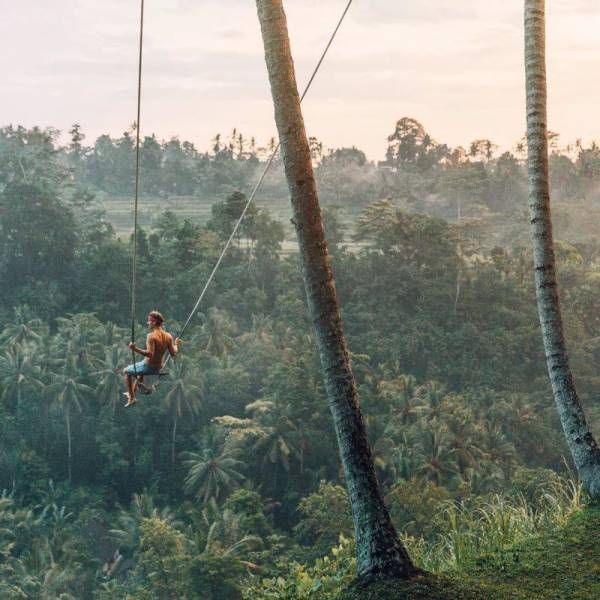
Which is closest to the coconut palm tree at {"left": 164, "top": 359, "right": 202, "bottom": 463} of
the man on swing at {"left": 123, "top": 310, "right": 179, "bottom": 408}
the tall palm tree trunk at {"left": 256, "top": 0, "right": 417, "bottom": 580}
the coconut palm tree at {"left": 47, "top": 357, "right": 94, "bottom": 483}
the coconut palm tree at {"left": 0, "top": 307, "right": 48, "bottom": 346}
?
the coconut palm tree at {"left": 47, "top": 357, "right": 94, "bottom": 483}

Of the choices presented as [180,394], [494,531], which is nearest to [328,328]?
[494,531]

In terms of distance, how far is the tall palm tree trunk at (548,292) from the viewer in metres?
6.01

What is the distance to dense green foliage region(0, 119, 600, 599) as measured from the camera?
3109cm

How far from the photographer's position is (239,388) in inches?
1678

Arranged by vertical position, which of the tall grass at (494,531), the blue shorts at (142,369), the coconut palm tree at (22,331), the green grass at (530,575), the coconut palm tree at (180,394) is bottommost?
the coconut palm tree at (180,394)

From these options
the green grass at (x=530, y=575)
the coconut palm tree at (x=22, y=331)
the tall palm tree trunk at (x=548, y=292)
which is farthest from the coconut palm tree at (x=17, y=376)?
the green grass at (x=530, y=575)

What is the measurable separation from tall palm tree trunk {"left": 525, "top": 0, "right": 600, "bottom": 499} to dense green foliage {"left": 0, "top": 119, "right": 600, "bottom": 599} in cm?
2001

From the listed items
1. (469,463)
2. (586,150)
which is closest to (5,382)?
(469,463)

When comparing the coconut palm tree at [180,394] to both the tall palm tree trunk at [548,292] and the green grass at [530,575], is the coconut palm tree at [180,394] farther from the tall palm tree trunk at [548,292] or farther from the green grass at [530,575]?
the green grass at [530,575]

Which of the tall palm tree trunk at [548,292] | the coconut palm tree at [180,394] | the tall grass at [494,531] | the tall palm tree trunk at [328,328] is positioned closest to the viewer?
the tall palm tree trunk at [328,328]

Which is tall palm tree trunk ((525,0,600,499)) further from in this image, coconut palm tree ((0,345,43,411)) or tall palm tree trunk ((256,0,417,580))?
coconut palm tree ((0,345,43,411))

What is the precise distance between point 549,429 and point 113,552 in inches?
771

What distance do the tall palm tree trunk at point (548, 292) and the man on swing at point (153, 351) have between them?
2.81 m

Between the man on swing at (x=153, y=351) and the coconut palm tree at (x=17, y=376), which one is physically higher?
the man on swing at (x=153, y=351)
